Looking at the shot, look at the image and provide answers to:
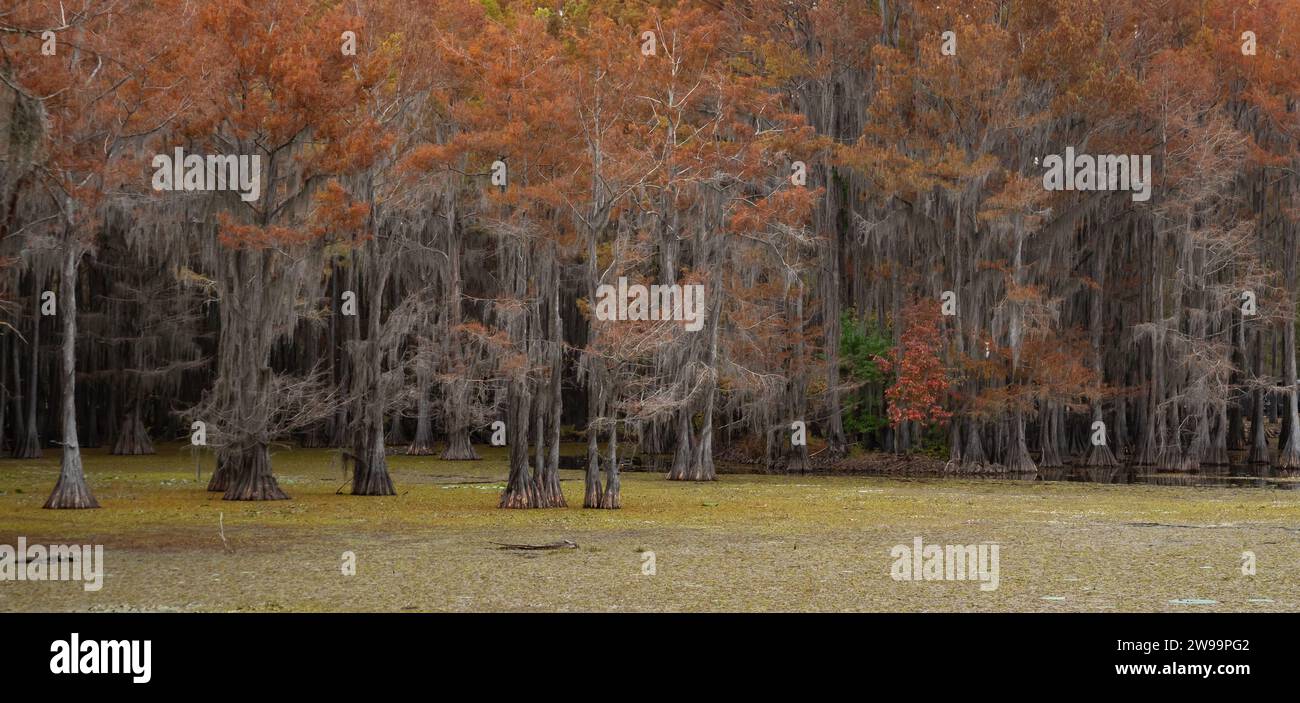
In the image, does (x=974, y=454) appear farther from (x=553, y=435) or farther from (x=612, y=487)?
(x=553, y=435)

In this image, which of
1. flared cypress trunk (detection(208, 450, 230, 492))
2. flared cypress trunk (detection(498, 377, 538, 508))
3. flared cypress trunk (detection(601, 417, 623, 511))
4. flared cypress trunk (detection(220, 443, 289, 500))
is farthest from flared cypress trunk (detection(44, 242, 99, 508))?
flared cypress trunk (detection(601, 417, 623, 511))

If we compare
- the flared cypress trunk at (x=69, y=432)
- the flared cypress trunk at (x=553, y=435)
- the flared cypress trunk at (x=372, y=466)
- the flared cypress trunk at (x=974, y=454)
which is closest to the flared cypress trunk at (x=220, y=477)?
the flared cypress trunk at (x=372, y=466)

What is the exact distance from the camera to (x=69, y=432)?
2311 centimetres

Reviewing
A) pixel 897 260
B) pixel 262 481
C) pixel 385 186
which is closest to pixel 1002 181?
pixel 897 260

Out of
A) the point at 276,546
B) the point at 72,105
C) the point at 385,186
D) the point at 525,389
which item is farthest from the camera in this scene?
the point at 385,186

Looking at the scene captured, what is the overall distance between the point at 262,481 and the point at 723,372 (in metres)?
13.5

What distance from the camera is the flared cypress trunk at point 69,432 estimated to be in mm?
22719

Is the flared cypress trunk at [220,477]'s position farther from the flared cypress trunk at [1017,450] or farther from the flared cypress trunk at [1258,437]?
the flared cypress trunk at [1258,437]

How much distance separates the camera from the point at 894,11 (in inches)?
1646

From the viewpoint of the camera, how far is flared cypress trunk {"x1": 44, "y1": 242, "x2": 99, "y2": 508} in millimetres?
22719

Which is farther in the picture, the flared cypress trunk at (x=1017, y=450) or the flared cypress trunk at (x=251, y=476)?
the flared cypress trunk at (x=1017, y=450)

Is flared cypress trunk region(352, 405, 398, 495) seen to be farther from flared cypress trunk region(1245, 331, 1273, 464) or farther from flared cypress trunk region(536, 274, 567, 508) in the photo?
flared cypress trunk region(1245, 331, 1273, 464)

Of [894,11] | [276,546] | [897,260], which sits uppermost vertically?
[894,11]

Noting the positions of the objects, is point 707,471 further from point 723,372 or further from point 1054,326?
point 1054,326
